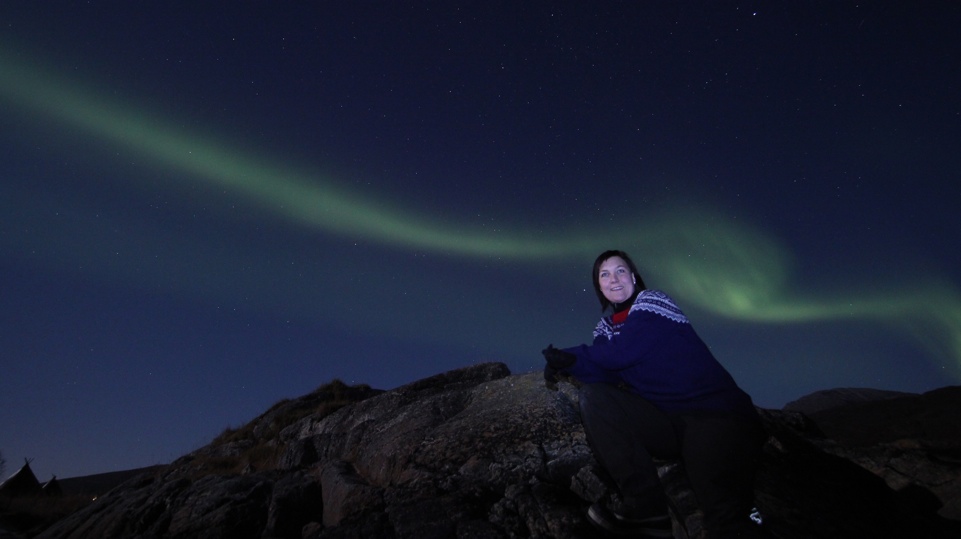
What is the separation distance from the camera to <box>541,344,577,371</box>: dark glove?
3.94 metres

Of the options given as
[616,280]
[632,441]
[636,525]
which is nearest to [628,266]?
[616,280]

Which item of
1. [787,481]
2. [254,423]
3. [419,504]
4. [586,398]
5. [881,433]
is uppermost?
[254,423]

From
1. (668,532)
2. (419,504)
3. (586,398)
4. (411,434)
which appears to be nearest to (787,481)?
(668,532)

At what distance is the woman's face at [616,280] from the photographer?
14.6 feet

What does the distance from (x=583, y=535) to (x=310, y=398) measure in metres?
13.1

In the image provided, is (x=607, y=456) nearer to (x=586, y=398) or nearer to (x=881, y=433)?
(x=586, y=398)

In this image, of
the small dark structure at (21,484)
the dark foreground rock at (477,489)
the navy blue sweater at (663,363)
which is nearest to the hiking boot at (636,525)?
the dark foreground rock at (477,489)

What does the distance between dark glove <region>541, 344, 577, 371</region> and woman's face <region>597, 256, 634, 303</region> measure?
908 millimetres

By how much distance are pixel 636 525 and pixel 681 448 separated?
685 millimetres

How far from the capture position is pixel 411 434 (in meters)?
6.92

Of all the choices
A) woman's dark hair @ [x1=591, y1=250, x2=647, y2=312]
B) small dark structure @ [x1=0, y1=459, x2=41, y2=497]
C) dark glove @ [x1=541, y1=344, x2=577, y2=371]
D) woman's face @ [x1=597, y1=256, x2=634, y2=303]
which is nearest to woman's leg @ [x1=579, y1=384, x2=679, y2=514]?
dark glove @ [x1=541, y1=344, x2=577, y2=371]

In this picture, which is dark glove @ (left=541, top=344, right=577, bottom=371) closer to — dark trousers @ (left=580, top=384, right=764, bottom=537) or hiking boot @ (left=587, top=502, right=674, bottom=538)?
dark trousers @ (left=580, top=384, right=764, bottom=537)

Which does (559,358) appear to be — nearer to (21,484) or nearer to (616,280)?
(616,280)

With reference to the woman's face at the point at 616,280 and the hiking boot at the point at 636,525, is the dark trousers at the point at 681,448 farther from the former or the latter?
the woman's face at the point at 616,280
